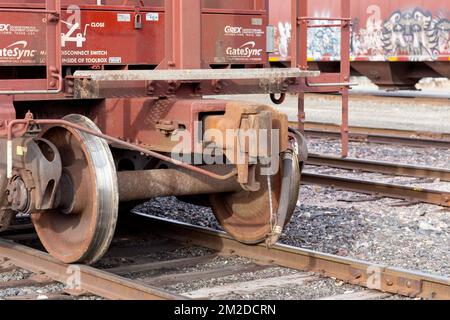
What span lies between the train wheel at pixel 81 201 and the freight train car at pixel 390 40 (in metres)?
16.9

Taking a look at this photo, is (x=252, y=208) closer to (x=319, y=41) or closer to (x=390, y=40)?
(x=390, y=40)

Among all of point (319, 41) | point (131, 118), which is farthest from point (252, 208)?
point (319, 41)

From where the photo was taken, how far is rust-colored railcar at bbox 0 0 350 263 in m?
→ 6.13

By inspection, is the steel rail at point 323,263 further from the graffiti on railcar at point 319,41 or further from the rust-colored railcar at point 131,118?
the graffiti on railcar at point 319,41

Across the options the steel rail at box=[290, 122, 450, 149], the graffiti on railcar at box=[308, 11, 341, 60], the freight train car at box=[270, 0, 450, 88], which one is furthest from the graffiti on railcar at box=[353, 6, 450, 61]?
the steel rail at box=[290, 122, 450, 149]

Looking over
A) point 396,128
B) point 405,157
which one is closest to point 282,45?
point 396,128

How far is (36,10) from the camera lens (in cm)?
623

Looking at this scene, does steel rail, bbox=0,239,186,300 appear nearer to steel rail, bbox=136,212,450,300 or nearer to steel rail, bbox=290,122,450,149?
steel rail, bbox=136,212,450,300

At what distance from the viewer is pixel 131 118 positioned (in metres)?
6.74

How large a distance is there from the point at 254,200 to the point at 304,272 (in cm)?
92

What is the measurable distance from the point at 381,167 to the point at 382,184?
67.2 inches

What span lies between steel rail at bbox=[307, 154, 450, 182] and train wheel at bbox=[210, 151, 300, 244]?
15.4 feet

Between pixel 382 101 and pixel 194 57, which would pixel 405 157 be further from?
pixel 382 101

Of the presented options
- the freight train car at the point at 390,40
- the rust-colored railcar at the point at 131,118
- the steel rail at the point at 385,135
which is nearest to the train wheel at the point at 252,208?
the rust-colored railcar at the point at 131,118
